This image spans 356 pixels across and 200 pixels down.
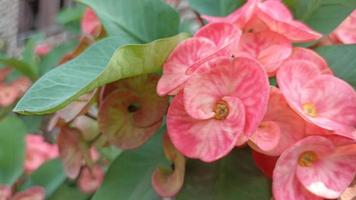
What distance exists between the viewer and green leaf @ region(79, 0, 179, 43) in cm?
68

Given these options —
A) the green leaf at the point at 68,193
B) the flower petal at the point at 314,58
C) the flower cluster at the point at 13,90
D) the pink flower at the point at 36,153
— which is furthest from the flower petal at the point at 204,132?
the flower cluster at the point at 13,90

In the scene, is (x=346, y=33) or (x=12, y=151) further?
(x=12, y=151)

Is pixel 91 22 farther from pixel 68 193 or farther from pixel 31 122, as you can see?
pixel 31 122

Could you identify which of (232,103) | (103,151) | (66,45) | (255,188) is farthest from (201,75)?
(66,45)

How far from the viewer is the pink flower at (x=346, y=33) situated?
729mm

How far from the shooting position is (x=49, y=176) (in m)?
1.05

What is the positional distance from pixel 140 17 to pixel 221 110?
7.3 inches

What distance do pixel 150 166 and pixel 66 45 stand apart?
2.63ft

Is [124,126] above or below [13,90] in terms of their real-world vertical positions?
above

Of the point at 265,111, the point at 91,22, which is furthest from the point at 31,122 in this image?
the point at 265,111

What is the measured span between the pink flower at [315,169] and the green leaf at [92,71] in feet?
0.50

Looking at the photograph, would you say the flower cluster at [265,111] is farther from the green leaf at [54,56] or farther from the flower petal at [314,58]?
the green leaf at [54,56]

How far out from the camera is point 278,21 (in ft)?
1.98

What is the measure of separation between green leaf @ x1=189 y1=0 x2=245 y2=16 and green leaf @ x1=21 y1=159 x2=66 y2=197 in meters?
0.42
